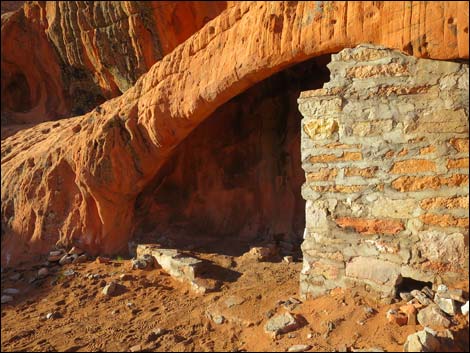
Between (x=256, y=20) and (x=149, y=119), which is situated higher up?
(x=256, y=20)

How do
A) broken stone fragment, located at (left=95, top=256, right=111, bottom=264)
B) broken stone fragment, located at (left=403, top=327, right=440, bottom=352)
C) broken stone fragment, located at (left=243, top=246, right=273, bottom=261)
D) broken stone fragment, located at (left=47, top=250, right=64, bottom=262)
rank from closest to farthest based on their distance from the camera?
broken stone fragment, located at (left=403, top=327, right=440, bottom=352) → broken stone fragment, located at (left=243, top=246, right=273, bottom=261) → broken stone fragment, located at (left=95, top=256, right=111, bottom=264) → broken stone fragment, located at (left=47, top=250, right=64, bottom=262)

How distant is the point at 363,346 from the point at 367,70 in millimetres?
1926

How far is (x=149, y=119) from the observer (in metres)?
4.89

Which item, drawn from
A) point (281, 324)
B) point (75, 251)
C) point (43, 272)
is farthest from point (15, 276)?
point (281, 324)

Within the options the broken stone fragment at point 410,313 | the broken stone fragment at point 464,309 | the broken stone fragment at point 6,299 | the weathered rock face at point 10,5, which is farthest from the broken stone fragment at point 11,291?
the weathered rock face at point 10,5

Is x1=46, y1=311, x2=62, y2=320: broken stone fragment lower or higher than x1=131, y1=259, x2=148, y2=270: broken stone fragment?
lower

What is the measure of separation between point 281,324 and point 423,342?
96 centimetres

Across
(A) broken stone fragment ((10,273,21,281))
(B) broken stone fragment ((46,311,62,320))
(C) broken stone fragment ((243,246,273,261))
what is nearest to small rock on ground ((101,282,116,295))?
(B) broken stone fragment ((46,311,62,320))

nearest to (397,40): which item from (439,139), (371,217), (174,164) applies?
(439,139)

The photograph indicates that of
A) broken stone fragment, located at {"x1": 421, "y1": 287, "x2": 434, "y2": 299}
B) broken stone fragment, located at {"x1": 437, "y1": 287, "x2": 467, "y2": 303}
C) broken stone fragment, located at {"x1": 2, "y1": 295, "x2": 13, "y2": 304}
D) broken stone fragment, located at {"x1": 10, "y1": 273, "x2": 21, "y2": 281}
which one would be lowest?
broken stone fragment, located at {"x1": 2, "y1": 295, "x2": 13, "y2": 304}

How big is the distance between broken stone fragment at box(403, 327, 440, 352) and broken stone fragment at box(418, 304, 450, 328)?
108 millimetres

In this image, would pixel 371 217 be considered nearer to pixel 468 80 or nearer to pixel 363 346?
pixel 363 346

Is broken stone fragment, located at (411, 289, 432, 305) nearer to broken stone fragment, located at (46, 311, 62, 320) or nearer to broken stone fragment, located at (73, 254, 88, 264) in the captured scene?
broken stone fragment, located at (46, 311, 62, 320)

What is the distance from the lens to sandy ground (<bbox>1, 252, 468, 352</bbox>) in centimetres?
261
